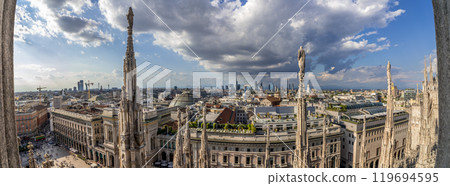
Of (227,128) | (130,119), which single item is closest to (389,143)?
(130,119)

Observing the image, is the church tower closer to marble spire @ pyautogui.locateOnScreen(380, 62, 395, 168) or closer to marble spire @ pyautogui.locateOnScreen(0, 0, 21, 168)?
marble spire @ pyautogui.locateOnScreen(0, 0, 21, 168)

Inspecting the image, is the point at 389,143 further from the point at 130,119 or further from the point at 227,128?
the point at 227,128

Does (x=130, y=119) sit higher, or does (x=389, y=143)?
(x=130, y=119)

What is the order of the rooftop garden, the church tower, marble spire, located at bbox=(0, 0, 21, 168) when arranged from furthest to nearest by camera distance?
the rooftop garden → the church tower → marble spire, located at bbox=(0, 0, 21, 168)

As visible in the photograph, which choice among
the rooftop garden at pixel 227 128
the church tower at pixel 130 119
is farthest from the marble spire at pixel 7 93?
the rooftop garden at pixel 227 128

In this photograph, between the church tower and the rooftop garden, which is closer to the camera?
the church tower

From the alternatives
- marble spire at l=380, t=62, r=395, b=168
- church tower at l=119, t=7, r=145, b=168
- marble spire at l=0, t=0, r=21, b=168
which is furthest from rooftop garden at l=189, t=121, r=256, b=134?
marble spire at l=0, t=0, r=21, b=168

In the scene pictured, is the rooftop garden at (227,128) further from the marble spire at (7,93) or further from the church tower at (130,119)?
the marble spire at (7,93)
